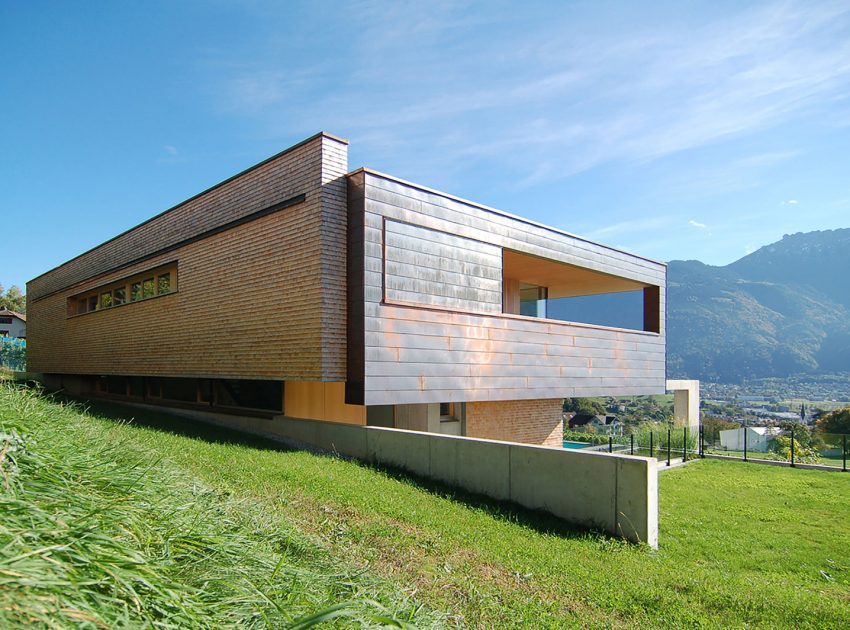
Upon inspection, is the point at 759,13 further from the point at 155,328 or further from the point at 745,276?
the point at 745,276

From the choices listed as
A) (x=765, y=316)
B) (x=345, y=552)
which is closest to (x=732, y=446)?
(x=345, y=552)

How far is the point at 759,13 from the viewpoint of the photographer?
1105 cm

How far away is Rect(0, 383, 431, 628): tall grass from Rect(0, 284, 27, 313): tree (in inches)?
2786

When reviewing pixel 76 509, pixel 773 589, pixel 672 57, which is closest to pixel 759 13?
pixel 672 57

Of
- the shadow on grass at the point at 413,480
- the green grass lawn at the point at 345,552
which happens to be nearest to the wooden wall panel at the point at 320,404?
the shadow on grass at the point at 413,480

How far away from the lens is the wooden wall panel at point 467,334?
10773 mm

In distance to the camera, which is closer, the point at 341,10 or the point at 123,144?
the point at 341,10

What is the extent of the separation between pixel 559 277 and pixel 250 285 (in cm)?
1079

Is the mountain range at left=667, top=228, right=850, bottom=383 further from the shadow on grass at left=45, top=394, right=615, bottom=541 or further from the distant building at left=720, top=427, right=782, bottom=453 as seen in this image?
the shadow on grass at left=45, top=394, right=615, bottom=541

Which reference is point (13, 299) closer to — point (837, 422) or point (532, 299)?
point (532, 299)

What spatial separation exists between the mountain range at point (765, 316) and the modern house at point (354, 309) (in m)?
133

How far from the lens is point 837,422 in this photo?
128 ft

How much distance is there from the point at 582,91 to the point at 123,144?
1399 cm

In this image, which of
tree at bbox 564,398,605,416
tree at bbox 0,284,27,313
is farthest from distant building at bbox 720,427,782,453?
tree at bbox 0,284,27,313
